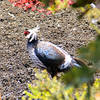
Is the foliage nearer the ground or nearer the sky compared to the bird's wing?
nearer the sky

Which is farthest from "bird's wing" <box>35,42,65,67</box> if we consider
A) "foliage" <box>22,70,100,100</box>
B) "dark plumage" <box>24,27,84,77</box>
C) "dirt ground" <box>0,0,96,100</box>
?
"foliage" <box>22,70,100,100</box>

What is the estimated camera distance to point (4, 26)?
5652mm

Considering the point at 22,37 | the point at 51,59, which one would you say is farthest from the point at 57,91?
the point at 22,37

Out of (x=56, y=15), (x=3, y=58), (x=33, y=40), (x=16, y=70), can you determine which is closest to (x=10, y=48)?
(x=3, y=58)

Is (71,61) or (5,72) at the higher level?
(71,61)

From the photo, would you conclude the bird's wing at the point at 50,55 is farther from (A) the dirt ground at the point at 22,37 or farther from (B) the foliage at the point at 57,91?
(B) the foliage at the point at 57,91

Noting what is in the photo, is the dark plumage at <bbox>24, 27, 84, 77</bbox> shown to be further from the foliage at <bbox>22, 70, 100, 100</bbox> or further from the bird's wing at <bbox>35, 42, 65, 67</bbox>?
the foliage at <bbox>22, 70, 100, 100</bbox>

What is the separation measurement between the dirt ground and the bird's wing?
1.92ft

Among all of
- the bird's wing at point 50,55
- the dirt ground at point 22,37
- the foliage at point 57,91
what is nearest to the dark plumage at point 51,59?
the bird's wing at point 50,55

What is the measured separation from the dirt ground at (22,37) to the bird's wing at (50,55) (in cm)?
59

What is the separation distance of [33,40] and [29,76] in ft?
2.09

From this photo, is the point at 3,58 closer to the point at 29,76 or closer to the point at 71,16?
the point at 29,76

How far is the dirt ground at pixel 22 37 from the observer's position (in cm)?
407

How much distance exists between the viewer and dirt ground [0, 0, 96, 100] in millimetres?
4066
